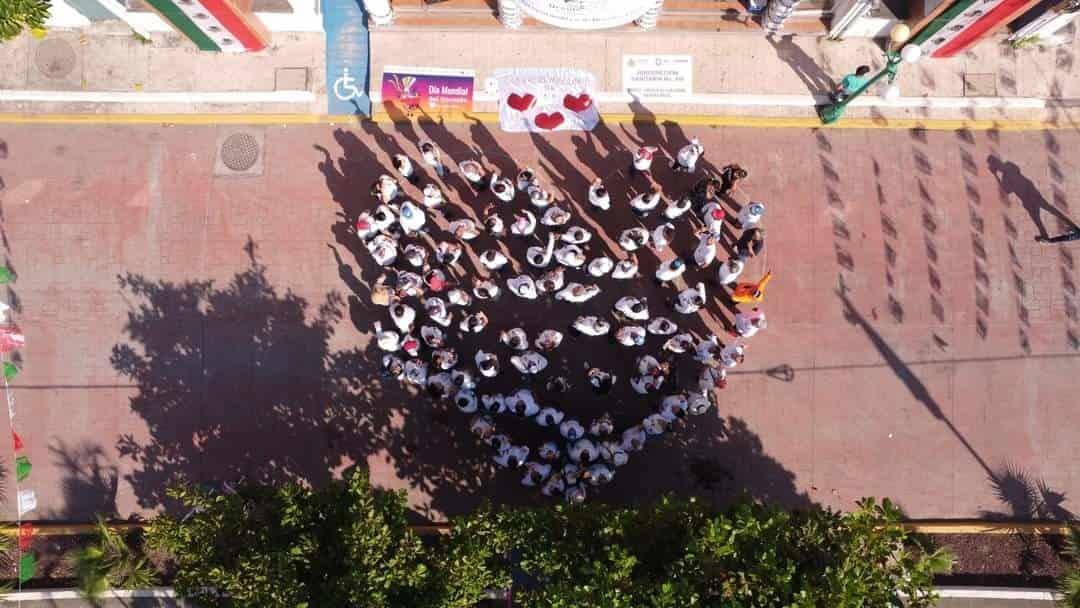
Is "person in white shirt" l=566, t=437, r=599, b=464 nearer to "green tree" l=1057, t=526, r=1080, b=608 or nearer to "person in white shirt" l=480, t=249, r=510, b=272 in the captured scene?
"person in white shirt" l=480, t=249, r=510, b=272

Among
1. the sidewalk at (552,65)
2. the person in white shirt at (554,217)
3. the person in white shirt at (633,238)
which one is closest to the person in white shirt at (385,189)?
the sidewalk at (552,65)

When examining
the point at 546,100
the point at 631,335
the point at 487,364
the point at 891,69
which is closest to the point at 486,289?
the point at 487,364

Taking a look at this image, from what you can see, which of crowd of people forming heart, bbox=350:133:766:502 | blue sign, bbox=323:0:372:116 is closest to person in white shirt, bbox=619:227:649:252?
crowd of people forming heart, bbox=350:133:766:502

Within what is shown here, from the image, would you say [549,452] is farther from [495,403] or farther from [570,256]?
[570,256]

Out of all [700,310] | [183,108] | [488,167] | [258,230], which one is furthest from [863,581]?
[183,108]

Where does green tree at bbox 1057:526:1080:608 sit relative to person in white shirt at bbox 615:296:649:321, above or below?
below

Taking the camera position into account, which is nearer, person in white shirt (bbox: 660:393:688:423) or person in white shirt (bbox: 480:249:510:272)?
person in white shirt (bbox: 480:249:510:272)
